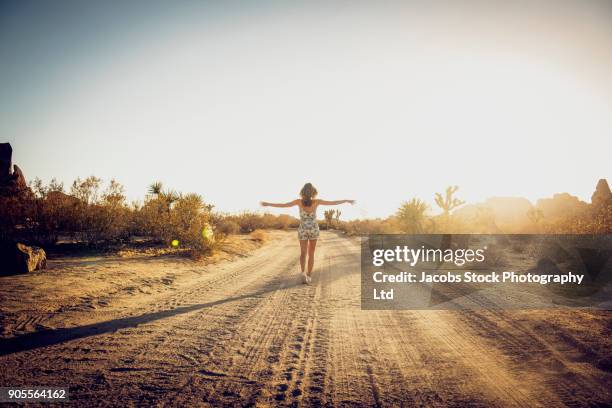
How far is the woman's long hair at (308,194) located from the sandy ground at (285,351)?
2.46 metres

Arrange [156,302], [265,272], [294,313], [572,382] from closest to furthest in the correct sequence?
1. [572,382]
2. [294,313]
3. [156,302]
4. [265,272]

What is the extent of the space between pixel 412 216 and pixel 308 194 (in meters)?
13.7

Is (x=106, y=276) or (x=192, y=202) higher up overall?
(x=192, y=202)

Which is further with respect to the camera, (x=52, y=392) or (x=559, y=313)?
(x=559, y=313)

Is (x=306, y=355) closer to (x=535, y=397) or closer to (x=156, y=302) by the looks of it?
(x=535, y=397)

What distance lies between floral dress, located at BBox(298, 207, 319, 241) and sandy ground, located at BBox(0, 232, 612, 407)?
1.75 metres

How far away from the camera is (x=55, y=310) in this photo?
4.71m

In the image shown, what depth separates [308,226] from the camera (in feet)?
24.5

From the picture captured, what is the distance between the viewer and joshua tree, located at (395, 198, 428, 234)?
19.0m

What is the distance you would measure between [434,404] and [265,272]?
7560 millimetres

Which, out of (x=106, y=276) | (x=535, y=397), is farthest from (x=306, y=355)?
(x=106, y=276)

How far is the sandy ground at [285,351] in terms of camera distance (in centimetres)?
254

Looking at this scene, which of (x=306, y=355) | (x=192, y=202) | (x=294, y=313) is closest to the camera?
(x=306, y=355)

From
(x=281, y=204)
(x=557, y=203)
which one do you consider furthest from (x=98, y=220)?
(x=557, y=203)
